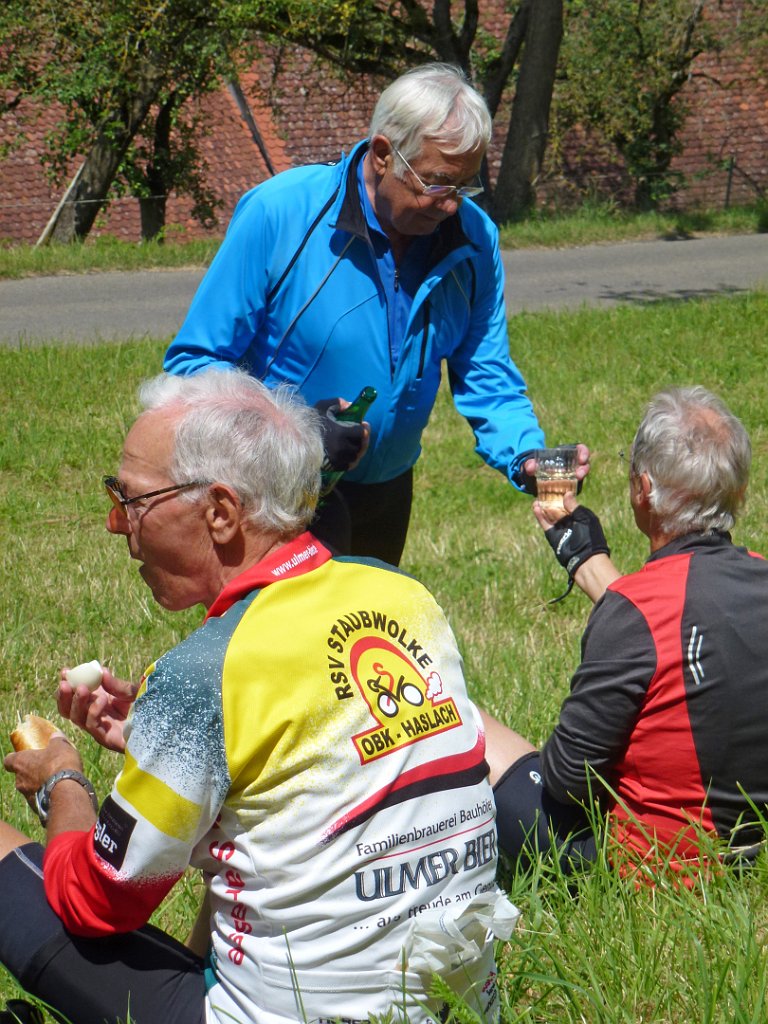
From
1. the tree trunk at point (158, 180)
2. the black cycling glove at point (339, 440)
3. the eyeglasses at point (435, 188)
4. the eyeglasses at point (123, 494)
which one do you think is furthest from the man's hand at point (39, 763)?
the tree trunk at point (158, 180)

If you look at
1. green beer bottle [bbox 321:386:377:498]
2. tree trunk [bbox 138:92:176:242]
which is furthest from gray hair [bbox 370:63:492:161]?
tree trunk [bbox 138:92:176:242]

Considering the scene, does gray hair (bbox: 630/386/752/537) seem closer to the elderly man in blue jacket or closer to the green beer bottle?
the elderly man in blue jacket

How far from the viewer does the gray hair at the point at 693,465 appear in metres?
3.12

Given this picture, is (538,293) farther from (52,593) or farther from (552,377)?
(52,593)

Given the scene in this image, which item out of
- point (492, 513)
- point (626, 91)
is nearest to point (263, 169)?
point (626, 91)

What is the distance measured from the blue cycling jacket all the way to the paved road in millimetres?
7643

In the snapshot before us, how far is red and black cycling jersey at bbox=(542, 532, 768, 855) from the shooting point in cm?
294

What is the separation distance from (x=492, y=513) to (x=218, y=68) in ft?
50.5

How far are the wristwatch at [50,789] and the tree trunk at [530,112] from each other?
62.8 feet

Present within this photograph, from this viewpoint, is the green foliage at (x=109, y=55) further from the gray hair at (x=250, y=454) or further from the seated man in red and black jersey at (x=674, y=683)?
the gray hair at (x=250, y=454)

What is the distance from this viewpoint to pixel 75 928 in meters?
2.27

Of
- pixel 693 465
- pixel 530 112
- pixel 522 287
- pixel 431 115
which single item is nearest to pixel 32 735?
pixel 693 465

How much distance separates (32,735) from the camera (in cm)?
264

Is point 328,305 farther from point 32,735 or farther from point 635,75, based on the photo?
point 635,75
